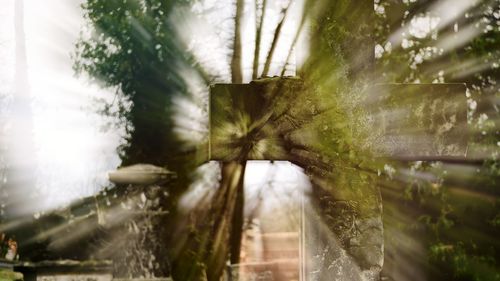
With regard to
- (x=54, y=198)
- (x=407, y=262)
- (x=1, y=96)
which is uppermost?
(x=1, y=96)

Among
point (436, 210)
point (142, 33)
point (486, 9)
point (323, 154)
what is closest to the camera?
point (323, 154)

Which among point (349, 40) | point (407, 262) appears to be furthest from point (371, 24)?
point (407, 262)

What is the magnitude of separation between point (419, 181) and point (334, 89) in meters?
5.21

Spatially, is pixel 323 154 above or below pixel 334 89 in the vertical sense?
below

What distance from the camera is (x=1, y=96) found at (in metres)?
11.7

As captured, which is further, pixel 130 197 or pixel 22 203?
pixel 22 203

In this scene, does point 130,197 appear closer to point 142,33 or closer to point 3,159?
point 142,33

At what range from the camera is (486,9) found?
20.0 ft

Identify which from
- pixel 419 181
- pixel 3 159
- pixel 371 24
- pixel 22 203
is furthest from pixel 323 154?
pixel 3 159

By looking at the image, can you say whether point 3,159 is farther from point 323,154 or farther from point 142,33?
point 323,154

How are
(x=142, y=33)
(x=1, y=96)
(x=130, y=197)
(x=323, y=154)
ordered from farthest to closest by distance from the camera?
(x=1, y=96) < (x=142, y=33) < (x=130, y=197) < (x=323, y=154)

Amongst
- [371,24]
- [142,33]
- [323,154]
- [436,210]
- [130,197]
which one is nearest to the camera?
[323,154]

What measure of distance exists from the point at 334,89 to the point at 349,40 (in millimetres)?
276

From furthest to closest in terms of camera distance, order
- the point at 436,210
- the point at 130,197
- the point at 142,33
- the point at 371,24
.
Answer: the point at 142,33
the point at 436,210
the point at 130,197
the point at 371,24
